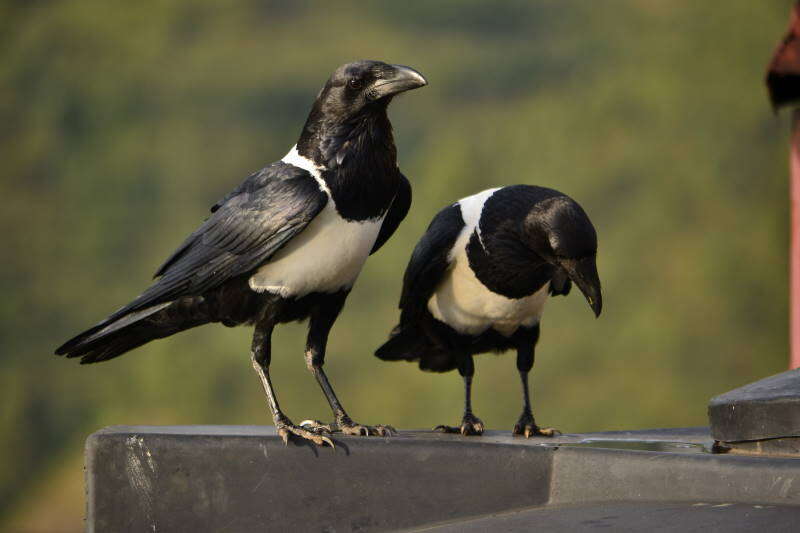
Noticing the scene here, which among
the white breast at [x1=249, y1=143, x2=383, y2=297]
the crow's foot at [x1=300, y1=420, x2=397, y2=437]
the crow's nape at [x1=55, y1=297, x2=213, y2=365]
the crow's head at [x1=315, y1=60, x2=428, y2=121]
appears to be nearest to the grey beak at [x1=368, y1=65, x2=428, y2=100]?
the crow's head at [x1=315, y1=60, x2=428, y2=121]

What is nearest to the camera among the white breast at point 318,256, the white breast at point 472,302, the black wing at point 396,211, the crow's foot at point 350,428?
the crow's foot at point 350,428

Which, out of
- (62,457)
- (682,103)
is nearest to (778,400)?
(682,103)

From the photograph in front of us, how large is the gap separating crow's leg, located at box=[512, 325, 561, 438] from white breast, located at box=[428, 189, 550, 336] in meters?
0.08

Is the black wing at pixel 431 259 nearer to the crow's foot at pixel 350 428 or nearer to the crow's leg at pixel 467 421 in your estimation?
the crow's leg at pixel 467 421

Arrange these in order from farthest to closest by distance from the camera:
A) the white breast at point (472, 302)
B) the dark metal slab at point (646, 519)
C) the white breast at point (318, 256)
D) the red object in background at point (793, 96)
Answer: the red object in background at point (793, 96)
the white breast at point (472, 302)
the white breast at point (318, 256)
the dark metal slab at point (646, 519)

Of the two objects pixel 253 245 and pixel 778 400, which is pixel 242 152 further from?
pixel 778 400

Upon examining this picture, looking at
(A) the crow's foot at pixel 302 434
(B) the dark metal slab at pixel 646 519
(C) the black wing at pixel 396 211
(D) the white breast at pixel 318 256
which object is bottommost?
(B) the dark metal slab at pixel 646 519

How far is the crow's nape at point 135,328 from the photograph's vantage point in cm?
341

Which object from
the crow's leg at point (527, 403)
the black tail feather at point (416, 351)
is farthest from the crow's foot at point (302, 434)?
the black tail feather at point (416, 351)

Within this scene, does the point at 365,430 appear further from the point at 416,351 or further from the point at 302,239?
the point at 416,351

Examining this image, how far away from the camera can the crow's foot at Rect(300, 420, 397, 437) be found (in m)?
2.95

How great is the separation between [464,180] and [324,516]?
346 inches

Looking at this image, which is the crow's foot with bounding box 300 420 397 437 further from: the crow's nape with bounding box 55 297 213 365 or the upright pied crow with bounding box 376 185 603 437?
the crow's nape with bounding box 55 297 213 365

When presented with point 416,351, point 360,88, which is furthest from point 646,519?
point 416,351
